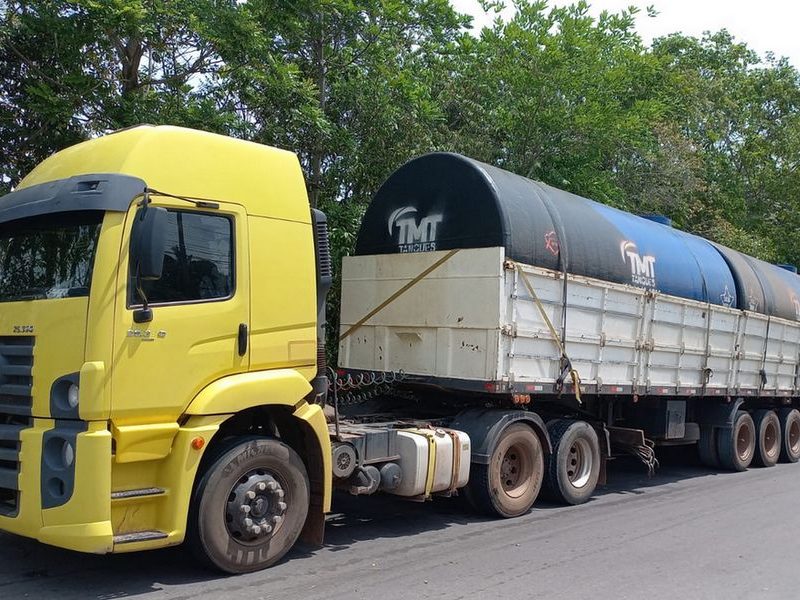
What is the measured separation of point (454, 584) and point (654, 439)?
635cm

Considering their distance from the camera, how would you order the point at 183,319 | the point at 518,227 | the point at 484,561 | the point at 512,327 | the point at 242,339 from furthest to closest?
the point at 518,227, the point at 512,327, the point at 484,561, the point at 242,339, the point at 183,319

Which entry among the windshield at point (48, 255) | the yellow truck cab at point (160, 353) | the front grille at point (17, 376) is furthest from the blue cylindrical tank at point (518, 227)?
the front grille at point (17, 376)

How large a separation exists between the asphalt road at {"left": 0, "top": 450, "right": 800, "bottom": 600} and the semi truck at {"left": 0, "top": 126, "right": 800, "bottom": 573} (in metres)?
0.35

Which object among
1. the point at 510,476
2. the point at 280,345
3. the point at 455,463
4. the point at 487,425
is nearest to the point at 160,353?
the point at 280,345

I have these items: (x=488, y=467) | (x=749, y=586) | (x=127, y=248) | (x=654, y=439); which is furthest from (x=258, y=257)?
(x=654, y=439)

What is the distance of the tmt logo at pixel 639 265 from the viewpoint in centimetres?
955

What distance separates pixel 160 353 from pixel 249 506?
51.2 inches

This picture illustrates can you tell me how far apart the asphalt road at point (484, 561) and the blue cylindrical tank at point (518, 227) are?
2.83m

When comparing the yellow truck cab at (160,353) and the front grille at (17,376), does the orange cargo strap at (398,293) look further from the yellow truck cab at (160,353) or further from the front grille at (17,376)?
the front grille at (17,376)

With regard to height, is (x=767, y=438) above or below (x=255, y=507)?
below

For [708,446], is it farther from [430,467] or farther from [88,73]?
[88,73]

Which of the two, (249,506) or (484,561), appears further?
(484,561)

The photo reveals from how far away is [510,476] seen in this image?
8164 millimetres

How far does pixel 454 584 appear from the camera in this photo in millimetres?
5492
